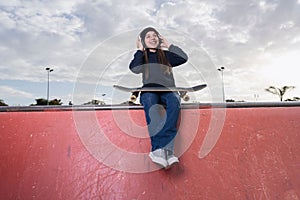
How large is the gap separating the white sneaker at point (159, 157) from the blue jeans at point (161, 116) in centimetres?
4

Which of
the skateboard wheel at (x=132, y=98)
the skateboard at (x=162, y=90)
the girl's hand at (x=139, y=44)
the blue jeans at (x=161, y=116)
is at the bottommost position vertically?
the blue jeans at (x=161, y=116)

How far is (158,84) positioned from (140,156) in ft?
1.99

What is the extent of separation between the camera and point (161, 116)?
7.22 ft

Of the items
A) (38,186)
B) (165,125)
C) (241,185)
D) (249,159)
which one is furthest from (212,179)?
(38,186)

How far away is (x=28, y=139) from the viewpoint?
90.2 inches

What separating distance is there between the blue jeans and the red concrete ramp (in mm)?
157

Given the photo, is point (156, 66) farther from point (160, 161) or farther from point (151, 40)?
point (160, 161)

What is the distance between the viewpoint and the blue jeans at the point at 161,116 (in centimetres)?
206

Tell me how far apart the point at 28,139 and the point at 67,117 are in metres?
0.35

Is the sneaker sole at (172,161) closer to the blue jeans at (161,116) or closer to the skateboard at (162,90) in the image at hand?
the blue jeans at (161,116)

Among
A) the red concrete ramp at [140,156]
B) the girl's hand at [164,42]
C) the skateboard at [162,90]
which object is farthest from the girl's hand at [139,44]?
the red concrete ramp at [140,156]

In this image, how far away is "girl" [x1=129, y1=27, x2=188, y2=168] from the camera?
2.03 m

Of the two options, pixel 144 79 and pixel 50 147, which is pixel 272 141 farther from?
pixel 50 147

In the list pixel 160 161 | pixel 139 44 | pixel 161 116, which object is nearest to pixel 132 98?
pixel 161 116
